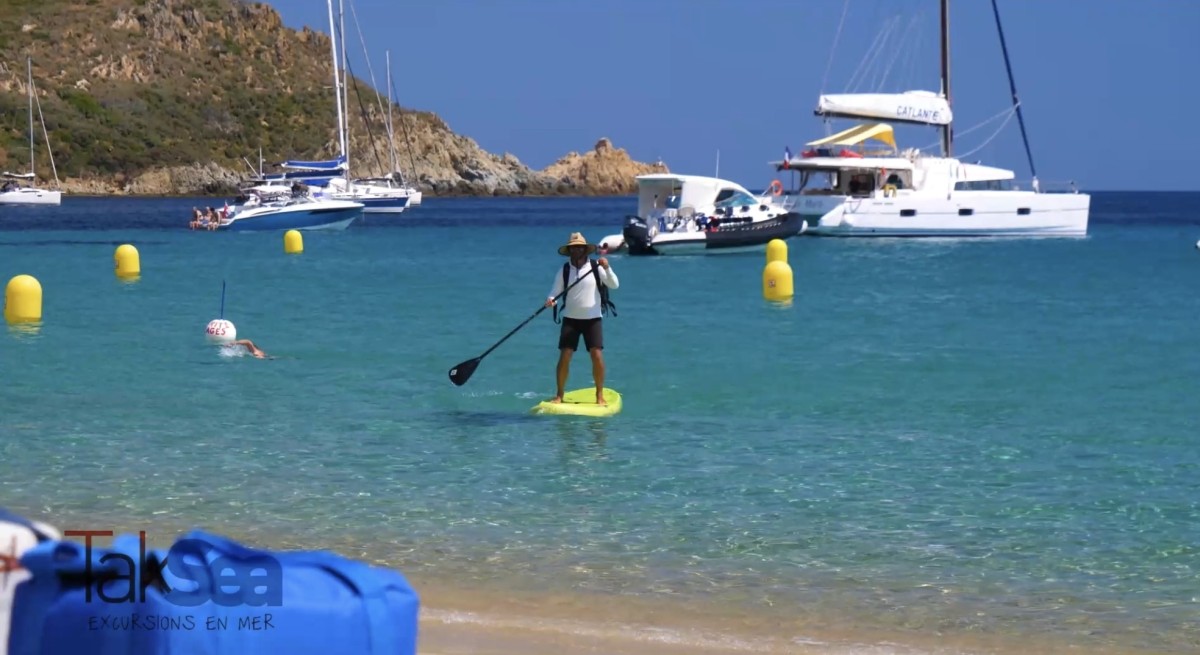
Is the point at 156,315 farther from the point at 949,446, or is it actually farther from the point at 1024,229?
the point at 1024,229

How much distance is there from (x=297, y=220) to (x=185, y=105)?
96.1 meters

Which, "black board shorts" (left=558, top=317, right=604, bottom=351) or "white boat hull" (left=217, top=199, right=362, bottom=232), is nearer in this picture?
"black board shorts" (left=558, top=317, right=604, bottom=351)

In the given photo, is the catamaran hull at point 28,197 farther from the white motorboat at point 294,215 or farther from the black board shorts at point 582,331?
the black board shorts at point 582,331

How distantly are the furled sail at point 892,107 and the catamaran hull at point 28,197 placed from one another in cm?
5955

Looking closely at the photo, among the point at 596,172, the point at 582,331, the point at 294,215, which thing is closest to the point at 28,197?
the point at 294,215

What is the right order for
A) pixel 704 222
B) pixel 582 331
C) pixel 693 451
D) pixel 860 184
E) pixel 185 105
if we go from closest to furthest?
pixel 693 451 < pixel 582 331 < pixel 704 222 < pixel 860 184 < pixel 185 105

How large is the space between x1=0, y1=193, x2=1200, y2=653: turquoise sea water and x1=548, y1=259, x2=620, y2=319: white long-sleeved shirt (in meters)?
1.02

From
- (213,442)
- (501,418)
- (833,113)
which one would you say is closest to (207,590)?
(213,442)

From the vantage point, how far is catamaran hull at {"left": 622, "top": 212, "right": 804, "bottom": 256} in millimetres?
40812

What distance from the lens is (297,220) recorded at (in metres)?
56.3

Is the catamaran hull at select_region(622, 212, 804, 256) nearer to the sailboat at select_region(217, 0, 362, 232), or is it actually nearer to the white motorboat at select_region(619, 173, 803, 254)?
the white motorboat at select_region(619, 173, 803, 254)

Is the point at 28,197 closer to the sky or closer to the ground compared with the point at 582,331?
closer to the sky

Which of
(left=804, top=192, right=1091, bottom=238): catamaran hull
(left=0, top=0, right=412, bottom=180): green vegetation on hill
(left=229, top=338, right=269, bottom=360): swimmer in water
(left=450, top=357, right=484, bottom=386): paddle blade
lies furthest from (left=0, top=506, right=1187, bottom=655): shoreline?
(left=0, top=0, right=412, bottom=180): green vegetation on hill

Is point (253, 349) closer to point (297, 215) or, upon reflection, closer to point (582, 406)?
point (582, 406)
